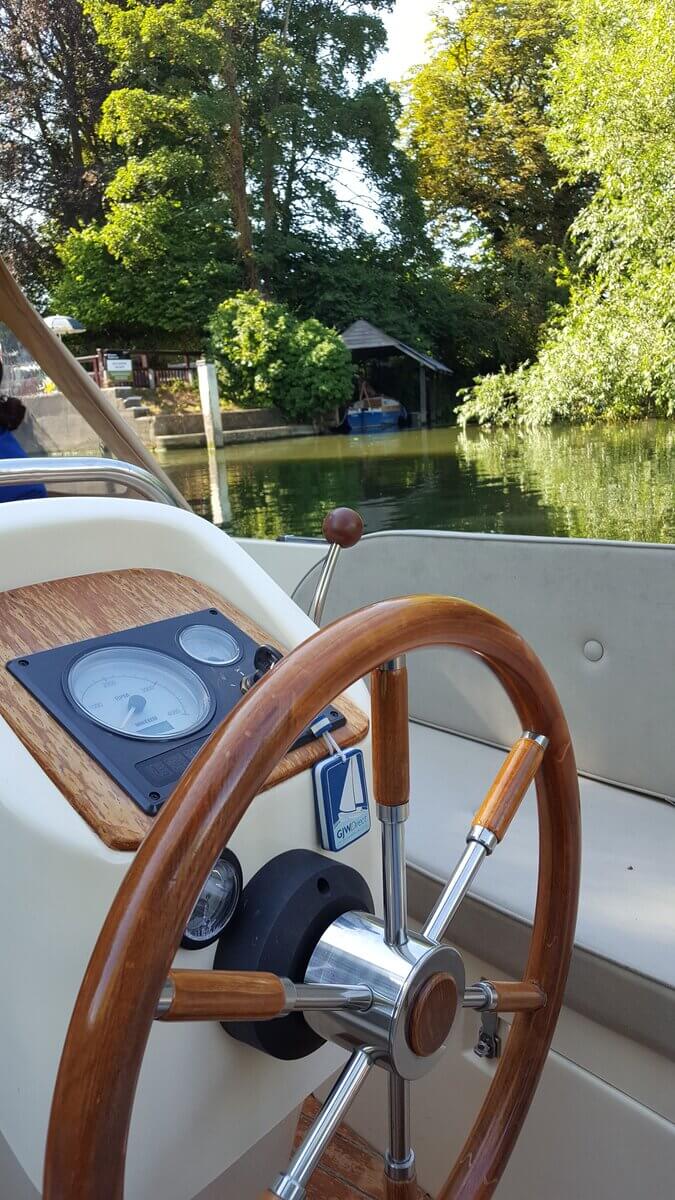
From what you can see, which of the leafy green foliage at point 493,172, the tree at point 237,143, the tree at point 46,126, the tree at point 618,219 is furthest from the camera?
the tree at point 46,126

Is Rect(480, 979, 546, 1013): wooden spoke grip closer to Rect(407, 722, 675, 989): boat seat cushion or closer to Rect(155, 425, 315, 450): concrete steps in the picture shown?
Rect(407, 722, 675, 989): boat seat cushion

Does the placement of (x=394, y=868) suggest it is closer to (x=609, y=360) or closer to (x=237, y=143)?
(x=609, y=360)

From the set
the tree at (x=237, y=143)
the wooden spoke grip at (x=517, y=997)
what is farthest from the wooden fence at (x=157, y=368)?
the wooden spoke grip at (x=517, y=997)

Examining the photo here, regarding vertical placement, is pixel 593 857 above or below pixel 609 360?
below

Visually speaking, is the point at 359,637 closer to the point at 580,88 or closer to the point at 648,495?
the point at 648,495

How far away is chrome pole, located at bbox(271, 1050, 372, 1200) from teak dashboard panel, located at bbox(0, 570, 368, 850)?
0.53 feet

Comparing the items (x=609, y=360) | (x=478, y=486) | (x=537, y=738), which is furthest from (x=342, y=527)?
(x=609, y=360)

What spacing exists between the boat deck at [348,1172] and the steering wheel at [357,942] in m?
0.50

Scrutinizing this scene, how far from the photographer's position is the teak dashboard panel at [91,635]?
0.51 meters

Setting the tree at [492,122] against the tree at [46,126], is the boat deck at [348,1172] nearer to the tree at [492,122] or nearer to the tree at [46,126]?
the tree at [492,122]

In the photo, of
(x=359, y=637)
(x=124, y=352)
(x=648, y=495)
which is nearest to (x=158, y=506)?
(x=359, y=637)

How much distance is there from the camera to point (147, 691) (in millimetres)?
580

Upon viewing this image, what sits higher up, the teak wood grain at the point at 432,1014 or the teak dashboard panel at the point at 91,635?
the teak dashboard panel at the point at 91,635

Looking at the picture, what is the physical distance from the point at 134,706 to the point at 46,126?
26951mm
